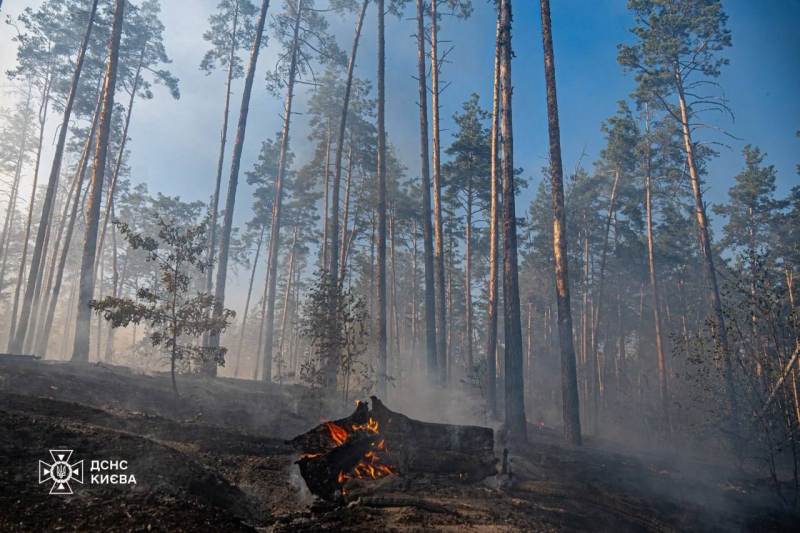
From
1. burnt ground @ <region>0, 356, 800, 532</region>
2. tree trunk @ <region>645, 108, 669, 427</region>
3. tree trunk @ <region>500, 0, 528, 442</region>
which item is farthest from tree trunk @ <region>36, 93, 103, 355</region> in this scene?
tree trunk @ <region>645, 108, 669, 427</region>

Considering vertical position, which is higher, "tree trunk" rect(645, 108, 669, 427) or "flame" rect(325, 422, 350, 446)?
"tree trunk" rect(645, 108, 669, 427)

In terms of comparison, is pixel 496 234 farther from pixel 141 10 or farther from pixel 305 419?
pixel 141 10

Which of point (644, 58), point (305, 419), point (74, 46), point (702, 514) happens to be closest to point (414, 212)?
point (644, 58)

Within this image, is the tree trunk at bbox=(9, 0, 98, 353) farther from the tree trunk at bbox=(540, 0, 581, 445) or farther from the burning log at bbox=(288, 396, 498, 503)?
the tree trunk at bbox=(540, 0, 581, 445)

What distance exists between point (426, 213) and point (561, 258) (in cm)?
839

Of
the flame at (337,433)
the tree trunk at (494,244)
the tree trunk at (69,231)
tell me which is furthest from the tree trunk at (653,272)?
the tree trunk at (69,231)

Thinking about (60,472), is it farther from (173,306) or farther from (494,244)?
(494,244)

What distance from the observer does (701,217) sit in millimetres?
21188

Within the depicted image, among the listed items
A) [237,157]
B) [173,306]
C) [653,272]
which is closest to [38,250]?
[237,157]

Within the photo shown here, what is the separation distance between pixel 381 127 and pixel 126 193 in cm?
2976

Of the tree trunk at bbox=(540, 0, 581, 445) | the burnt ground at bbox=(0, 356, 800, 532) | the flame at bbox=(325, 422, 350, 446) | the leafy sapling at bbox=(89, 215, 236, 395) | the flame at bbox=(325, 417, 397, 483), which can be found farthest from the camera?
the tree trunk at bbox=(540, 0, 581, 445)

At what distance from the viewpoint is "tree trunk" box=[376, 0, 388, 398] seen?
57.5 ft

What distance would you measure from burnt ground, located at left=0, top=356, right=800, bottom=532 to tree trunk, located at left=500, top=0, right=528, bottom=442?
121 cm

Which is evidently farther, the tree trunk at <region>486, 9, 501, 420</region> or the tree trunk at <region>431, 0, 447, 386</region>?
the tree trunk at <region>431, 0, 447, 386</region>
